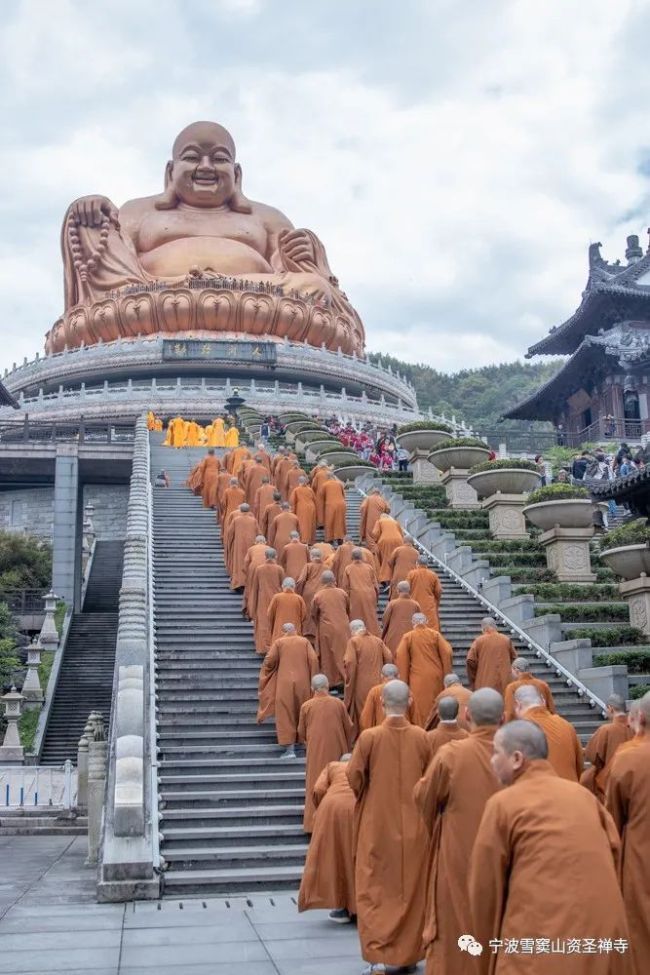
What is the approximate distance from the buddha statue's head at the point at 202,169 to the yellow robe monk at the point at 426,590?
100 feet

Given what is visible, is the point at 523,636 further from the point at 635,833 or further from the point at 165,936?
the point at 635,833

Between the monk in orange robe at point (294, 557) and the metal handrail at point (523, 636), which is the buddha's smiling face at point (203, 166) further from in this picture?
the monk in orange robe at point (294, 557)

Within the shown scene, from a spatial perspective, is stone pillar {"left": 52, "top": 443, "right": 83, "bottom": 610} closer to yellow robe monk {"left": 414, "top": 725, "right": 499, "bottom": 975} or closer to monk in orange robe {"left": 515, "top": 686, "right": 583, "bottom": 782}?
monk in orange robe {"left": 515, "top": 686, "right": 583, "bottom": 782}

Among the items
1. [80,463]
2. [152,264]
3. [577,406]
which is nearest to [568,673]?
[80,463]

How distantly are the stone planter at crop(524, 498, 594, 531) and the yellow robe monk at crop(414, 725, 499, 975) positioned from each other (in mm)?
9033

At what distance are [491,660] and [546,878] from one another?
6548mm

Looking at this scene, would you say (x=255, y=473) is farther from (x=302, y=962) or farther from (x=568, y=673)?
(x=302, y=962)

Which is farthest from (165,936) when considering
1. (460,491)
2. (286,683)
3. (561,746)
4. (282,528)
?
(460,491)

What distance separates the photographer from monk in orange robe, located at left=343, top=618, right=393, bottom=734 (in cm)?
927

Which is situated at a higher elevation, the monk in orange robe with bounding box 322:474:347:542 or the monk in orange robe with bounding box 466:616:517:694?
the monk in orange robe with bounding box 322:474:347:542

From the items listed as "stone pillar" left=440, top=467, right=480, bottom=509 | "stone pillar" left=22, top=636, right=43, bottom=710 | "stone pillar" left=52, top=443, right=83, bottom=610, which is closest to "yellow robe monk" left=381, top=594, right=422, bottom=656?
"stone pillar" left=440, top=467, right=480, bottom=509

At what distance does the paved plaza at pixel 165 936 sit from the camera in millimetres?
5316

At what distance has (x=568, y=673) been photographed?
36.1 ft

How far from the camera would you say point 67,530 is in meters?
20.9
